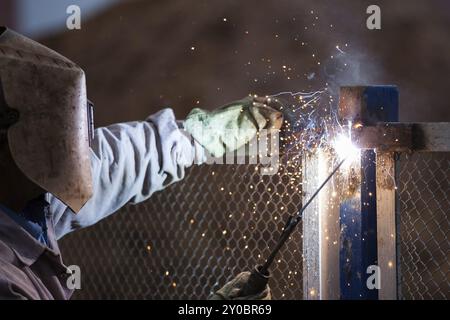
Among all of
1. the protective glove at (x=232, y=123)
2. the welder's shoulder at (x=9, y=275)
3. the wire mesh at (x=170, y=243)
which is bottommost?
the wire mesh at (x=170, y=243)

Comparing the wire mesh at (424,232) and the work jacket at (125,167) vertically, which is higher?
the work jacket at (125,167)

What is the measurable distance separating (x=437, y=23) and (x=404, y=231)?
2442 mm

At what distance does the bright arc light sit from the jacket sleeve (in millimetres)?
603

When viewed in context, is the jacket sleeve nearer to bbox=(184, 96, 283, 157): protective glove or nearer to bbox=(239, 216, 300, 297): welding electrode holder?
bbox=(184, 96, 283, 157): protective glove

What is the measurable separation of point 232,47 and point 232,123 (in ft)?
12.4

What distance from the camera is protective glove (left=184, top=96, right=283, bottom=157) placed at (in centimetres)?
244

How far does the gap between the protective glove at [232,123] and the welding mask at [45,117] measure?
2.12 ft

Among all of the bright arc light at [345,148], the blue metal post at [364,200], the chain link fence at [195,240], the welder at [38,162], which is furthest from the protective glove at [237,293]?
the chain link fence at [195,240]

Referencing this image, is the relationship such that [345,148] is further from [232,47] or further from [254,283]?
[232,47]

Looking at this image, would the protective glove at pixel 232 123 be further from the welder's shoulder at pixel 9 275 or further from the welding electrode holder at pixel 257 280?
the welder's shoulder at pixel 9 275

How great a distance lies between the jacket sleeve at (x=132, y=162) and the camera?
2.45 meters

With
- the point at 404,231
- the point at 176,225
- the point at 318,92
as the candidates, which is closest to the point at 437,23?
the point at 404,231

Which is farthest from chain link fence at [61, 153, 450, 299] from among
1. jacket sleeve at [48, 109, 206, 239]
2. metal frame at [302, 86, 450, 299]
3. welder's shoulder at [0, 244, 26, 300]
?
welder's shoulder at [0, 244, 26, 300]

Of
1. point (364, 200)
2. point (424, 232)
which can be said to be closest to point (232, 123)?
point (364, 200)
